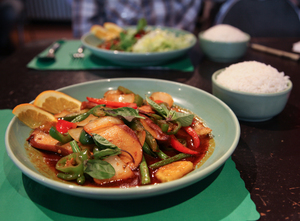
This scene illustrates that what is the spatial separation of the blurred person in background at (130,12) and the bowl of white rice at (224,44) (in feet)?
7.67

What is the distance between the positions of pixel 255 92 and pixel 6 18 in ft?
16.3

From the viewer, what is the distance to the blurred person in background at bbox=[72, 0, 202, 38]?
15.0ft

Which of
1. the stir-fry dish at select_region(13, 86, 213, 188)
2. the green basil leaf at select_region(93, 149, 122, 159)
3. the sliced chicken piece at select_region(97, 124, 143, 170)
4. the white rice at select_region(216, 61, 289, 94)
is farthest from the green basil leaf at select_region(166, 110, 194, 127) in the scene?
the white rice at select_region(216, 61, 289, 94)

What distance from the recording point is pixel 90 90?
1.68m

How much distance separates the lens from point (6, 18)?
446cm

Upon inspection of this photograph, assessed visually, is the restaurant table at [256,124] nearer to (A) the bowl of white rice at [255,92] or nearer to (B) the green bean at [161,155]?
(A) the bowl of white rice at [255,92]

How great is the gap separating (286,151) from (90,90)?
1.37m

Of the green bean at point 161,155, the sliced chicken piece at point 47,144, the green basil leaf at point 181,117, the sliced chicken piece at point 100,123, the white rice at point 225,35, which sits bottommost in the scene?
the green bean at point 161,155

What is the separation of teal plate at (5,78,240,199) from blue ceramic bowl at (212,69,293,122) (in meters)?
0.17

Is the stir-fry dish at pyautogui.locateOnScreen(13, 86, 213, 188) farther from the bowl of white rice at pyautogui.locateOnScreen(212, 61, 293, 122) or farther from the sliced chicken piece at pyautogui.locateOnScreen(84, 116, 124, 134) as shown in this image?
the bowl of white rice at pyautogui.locateOnScreen(212, 61, 293, 122)

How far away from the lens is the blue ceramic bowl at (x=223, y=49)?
2547mm

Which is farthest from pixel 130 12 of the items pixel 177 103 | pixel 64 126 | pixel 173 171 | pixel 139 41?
pixel 173 171

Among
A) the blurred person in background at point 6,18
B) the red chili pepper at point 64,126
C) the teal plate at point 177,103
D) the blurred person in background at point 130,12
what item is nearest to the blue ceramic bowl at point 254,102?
the teal plate at point 177,103

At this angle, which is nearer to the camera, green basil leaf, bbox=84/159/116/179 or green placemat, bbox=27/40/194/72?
green basil leaf, bbox=84/159/116/179
